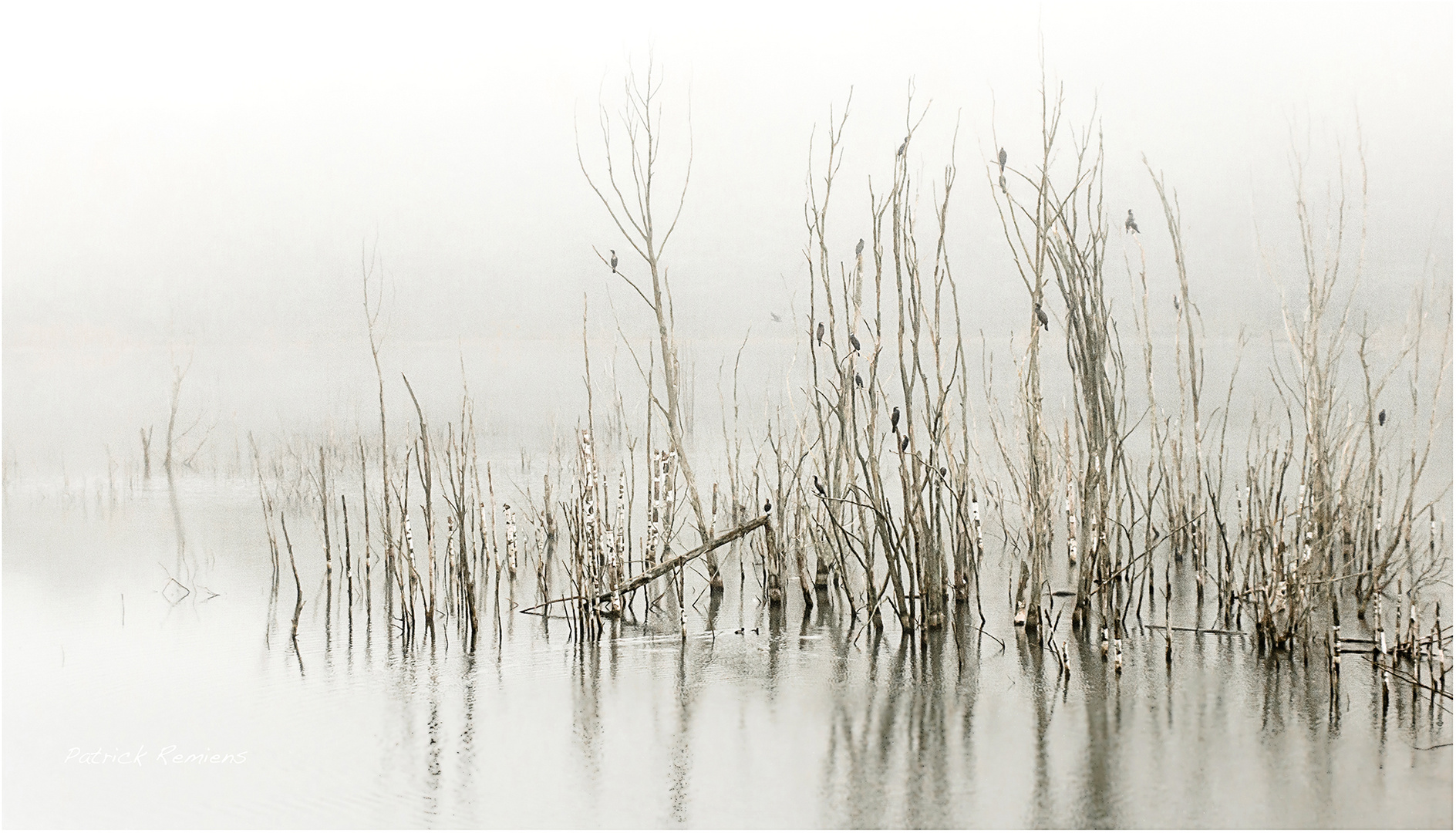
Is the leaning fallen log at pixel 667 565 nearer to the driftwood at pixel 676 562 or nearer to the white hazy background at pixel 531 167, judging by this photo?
the driftwood at pixel 676 562

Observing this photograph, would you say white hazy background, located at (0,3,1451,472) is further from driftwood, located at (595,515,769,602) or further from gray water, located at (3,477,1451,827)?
gray water, located at (3,477,1451,827)

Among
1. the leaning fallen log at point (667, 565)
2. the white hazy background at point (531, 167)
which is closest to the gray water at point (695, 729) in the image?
the leaning fallen log at point (667, 565)

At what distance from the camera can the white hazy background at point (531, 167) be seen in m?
4.16

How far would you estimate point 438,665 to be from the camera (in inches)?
111

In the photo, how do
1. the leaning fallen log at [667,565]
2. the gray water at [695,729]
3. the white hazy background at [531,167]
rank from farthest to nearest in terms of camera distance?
the white hazy background at [531,167] → the leaning fallen log at [667,565] → the gray water at [695,729]

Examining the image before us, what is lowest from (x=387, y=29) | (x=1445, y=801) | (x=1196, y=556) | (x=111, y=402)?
(x=1445, y=801)

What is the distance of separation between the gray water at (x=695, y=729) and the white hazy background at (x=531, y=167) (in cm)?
164

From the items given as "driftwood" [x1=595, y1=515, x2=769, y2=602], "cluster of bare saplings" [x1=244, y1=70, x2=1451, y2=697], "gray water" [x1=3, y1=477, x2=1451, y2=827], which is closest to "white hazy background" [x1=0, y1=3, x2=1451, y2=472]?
"cluster of bare saplings" [x1=244, y1=70, x2=1451, y2=697]

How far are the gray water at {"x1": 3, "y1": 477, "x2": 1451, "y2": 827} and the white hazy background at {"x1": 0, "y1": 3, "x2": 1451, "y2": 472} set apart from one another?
5.39 feet

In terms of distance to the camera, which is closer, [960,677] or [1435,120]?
[960,677]

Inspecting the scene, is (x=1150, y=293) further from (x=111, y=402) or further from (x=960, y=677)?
(x=111, y=402)

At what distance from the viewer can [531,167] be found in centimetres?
532

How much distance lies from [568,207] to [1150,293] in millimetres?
2720

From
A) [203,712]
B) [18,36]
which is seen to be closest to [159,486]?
[18,36]
